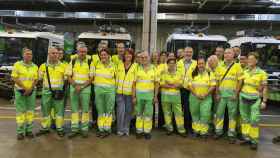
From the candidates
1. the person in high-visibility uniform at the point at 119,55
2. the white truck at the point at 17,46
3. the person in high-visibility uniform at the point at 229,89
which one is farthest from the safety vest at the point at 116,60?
the white truck at the point at 17,46

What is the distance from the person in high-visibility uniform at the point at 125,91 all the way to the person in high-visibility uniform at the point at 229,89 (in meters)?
1.70

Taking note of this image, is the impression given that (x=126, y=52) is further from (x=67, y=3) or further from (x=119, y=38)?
(x=67, y=3)

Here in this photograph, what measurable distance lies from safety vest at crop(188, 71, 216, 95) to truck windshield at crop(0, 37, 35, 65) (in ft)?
24.3

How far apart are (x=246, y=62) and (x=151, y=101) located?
2050 millimetres

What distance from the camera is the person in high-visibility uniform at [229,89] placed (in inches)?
243

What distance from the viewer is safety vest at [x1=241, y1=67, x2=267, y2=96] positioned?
230 inches

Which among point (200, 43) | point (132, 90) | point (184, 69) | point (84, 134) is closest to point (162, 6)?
point (200, 43)

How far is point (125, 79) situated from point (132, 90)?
0.26 meters

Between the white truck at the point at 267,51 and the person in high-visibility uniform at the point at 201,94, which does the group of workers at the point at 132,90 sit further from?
the white truck at the point at 267,51

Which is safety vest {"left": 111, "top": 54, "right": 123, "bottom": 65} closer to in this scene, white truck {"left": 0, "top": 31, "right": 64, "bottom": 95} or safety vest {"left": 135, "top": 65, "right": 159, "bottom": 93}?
safety vest {"left": 135, "top": 65, "right": 159, "bottom": 93}

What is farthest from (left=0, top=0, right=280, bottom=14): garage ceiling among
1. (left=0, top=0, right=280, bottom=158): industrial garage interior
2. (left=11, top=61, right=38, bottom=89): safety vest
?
(left=11, top=61, right=38, bottom=89): safety vest

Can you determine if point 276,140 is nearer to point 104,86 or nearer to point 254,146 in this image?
point 254,146

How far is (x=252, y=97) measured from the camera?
5.86 m

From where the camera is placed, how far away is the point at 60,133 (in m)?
6.29
